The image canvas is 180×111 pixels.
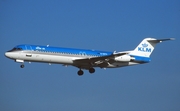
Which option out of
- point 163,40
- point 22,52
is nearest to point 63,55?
point 22,52

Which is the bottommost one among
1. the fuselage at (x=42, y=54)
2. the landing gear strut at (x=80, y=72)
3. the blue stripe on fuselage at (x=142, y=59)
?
the landing gear strut at (x=80, y=72)

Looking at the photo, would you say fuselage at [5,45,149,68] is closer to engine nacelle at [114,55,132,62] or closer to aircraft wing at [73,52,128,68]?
aircraft wing at [73,52,128,68]

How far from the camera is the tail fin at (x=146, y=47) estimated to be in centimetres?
4897

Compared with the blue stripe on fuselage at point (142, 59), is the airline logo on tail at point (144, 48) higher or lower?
higher

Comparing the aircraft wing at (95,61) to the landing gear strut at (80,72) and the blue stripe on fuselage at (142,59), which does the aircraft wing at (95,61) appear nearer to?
the landing gear strut at (80,72)

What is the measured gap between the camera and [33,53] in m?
44.1

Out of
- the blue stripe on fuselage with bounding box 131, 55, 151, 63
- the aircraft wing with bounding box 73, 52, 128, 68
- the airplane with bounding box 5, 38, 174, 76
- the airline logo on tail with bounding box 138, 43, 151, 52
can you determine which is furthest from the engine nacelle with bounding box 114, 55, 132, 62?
the airline logo on tail with bounding box 138, 43, 151, 52

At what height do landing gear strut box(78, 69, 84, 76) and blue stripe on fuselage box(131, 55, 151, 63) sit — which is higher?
blue stripe on fuselage box(131, 55, 151, 63)

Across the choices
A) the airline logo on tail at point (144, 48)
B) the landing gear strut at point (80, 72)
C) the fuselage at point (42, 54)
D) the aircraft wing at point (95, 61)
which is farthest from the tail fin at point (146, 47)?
the fuselage at point (42, 54)

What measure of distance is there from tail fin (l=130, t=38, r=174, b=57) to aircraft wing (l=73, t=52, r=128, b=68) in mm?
3918

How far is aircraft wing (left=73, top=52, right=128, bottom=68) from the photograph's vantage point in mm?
44812

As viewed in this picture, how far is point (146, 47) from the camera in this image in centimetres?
4966

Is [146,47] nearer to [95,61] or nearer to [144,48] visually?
[144,48]

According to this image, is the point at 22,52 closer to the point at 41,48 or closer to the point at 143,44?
the point at 41,48
